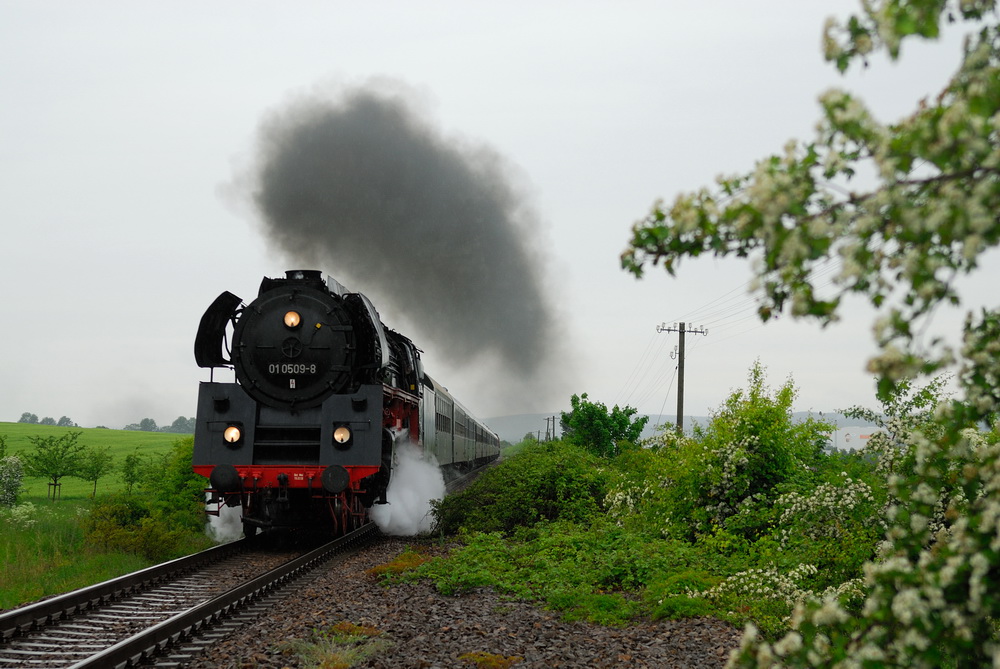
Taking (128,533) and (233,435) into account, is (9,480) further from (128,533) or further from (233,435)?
(233,435)

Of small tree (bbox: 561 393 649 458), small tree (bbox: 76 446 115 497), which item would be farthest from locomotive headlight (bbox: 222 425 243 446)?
small tree (bbox: 561 393 649 458)

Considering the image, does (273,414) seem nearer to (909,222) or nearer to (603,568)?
(603,568)

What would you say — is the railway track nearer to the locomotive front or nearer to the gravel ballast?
the gravel ballast

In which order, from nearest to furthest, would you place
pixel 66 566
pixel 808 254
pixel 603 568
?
pixel 808 254
pixel 603 568
pixel 66 566

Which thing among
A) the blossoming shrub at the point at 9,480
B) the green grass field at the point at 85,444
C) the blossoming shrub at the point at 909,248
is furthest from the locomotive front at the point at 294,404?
the green grass field at the point at 85,444

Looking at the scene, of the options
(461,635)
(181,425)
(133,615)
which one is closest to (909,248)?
(461,635)

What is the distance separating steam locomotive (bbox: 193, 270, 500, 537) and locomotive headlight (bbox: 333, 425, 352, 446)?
17mm

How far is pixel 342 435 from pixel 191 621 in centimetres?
465

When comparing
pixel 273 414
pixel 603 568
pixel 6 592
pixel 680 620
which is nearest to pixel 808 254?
pixel 680 620

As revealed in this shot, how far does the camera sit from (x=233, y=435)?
1152cm

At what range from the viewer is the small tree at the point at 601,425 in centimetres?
3891

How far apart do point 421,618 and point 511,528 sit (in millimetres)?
5979

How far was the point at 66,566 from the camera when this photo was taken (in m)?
10.2

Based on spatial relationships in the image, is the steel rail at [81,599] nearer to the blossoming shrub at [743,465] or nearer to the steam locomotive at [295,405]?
the steam locomotive at [295,405]
